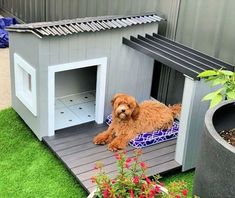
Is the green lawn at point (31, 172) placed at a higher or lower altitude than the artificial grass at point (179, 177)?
lower

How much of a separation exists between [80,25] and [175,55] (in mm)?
1103

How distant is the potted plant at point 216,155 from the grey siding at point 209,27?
1.32 m

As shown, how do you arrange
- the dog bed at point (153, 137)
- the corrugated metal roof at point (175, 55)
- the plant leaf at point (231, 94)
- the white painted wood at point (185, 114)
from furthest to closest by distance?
the dog bed at point (153, 137), the corrugated metal roof at point (175, 55), the white painted wood at point (185, 114), the plant leaf at point (231, 94)

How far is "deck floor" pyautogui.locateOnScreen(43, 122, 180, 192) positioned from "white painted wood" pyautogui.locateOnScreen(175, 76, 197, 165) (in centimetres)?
18

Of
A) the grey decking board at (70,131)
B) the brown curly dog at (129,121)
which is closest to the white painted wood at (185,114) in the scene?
the brown curly dog at (129,121)

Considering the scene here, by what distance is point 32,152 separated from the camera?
4.86 m

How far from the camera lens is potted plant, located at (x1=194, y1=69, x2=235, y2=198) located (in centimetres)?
286

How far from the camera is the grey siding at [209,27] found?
447cm

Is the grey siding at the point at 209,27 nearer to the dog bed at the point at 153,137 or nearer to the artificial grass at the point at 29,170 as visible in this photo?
the dog bed at the point at 153,137

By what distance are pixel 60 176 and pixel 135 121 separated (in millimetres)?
1016

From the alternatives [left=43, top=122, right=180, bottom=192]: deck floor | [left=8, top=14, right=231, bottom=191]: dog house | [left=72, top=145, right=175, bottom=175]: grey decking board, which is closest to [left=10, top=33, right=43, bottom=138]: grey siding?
[left=8, top=14, right=231, bottom=191]: dog house

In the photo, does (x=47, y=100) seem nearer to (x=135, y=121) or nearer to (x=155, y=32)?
(x=135, y=121)

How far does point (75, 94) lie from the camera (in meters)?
5.88

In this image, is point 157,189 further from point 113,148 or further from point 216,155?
point 113,148
